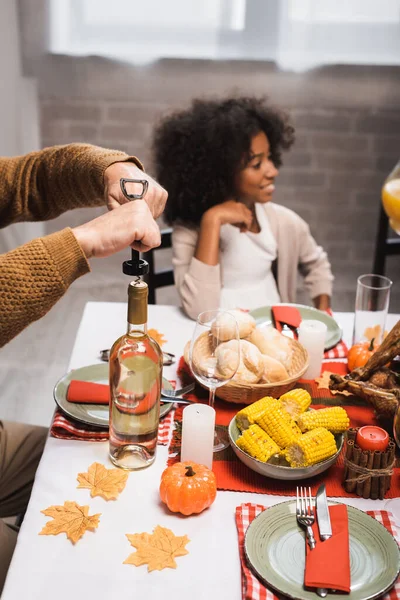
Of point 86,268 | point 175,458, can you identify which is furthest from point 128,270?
point 175,458

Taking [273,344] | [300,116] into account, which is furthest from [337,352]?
[300,116]

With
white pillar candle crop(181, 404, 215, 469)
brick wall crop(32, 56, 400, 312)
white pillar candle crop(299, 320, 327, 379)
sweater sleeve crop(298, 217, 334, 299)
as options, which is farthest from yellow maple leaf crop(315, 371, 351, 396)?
brick wall crop(32, 56, 400, 312)

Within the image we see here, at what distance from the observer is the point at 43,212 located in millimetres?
1711

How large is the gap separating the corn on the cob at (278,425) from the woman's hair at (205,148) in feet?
3.52

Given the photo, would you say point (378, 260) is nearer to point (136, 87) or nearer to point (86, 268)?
point (86, 268)

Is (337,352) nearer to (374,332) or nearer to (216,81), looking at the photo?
(374,332)

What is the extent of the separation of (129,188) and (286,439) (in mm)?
578

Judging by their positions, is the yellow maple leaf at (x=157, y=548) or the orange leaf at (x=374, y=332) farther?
the orange leaf at (x=374, y=332)

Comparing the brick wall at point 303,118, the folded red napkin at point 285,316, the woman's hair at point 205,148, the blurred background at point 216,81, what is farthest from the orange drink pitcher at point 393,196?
the brick wall at point 303,118

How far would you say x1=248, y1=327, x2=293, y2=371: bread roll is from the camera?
139cm

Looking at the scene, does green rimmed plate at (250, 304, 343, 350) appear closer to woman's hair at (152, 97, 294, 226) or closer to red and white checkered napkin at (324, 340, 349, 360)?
red and white checkered napkin at (324, 340, 349, 360)

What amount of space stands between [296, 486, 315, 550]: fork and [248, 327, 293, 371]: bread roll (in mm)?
346

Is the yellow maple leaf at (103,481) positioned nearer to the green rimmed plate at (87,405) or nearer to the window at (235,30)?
the green rimmed plate at (87,405)

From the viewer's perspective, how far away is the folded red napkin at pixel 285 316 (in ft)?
5.48
